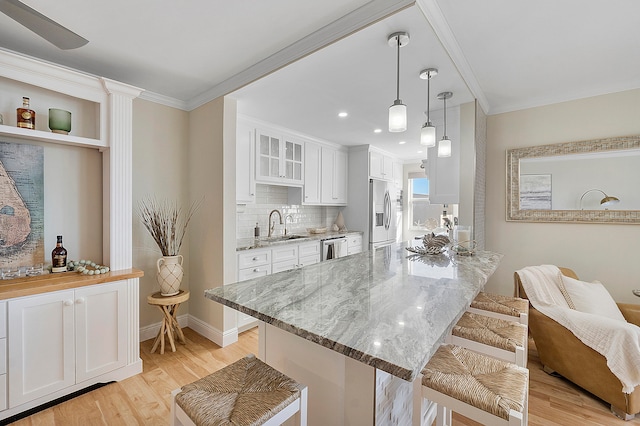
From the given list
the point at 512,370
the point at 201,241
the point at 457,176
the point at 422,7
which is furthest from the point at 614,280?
the point at 201,241

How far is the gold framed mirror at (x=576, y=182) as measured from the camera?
251 centimetres

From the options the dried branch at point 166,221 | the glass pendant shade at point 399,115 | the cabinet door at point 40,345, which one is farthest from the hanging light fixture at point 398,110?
the cabinet door at point 40,345

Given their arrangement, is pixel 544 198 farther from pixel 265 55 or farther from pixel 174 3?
pixel 174 3

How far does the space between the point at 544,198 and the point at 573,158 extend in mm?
450

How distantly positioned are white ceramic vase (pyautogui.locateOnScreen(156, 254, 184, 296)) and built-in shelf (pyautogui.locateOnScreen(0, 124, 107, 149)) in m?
1.11

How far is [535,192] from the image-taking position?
2918 mm

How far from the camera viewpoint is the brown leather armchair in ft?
5.65

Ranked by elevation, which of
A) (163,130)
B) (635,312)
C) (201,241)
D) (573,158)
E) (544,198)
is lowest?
(635,312)

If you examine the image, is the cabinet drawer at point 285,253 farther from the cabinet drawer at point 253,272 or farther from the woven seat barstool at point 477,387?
the woven seat barstool at point 477,387

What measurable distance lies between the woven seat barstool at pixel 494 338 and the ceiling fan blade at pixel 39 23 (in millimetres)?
2394

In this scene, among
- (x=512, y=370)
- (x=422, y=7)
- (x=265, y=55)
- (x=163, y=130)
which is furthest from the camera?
(x=163, y=130)

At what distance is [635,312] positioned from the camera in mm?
2162

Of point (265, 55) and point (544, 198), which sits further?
point (544, 198)

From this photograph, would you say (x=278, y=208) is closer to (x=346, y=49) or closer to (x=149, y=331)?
(x=149, y=331)
